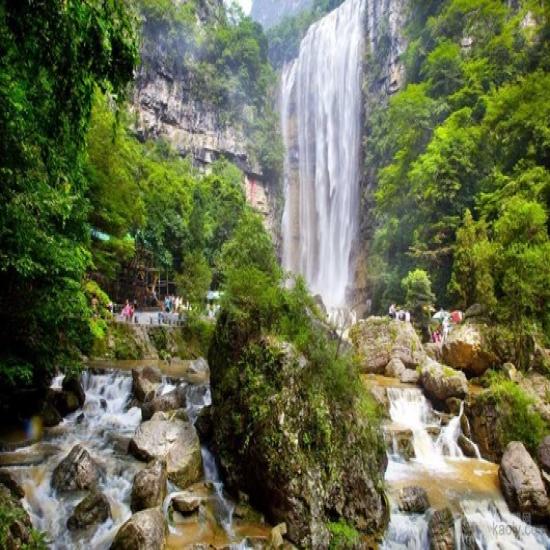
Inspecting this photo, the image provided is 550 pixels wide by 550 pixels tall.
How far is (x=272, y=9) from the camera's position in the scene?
93062 millimetres

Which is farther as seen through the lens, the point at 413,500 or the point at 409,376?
the point at 409,376

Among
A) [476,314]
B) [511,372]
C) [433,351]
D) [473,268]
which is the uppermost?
[473,268]

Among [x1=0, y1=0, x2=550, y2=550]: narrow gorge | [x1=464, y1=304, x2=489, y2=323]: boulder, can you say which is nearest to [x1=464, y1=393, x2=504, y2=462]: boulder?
[x1=0, y1=0, x2=550, y2=550]: narrow gorge

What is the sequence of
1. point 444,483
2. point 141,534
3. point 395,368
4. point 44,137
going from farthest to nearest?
point 395,368
point 444,483
point 141,534
point 44,137

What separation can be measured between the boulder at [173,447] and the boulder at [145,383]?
9.57 feet

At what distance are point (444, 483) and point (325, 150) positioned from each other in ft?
136

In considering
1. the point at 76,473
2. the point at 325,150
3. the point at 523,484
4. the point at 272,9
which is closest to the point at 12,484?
the point at 76,473

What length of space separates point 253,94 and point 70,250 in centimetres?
4728

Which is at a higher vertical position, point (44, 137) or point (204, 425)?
point (44, 137)

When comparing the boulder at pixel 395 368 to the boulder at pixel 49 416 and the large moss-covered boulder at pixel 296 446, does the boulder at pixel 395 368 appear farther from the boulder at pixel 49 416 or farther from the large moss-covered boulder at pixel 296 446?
the boulder at pixel 49 416

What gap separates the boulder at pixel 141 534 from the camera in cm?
646

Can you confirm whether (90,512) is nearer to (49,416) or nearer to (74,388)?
(49,416)

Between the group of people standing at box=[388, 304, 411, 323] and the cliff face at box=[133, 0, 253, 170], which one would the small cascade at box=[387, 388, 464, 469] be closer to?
the group of people standing at box=[388, 304, 411, 323]

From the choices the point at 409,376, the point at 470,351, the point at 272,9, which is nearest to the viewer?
the point at 470,351
